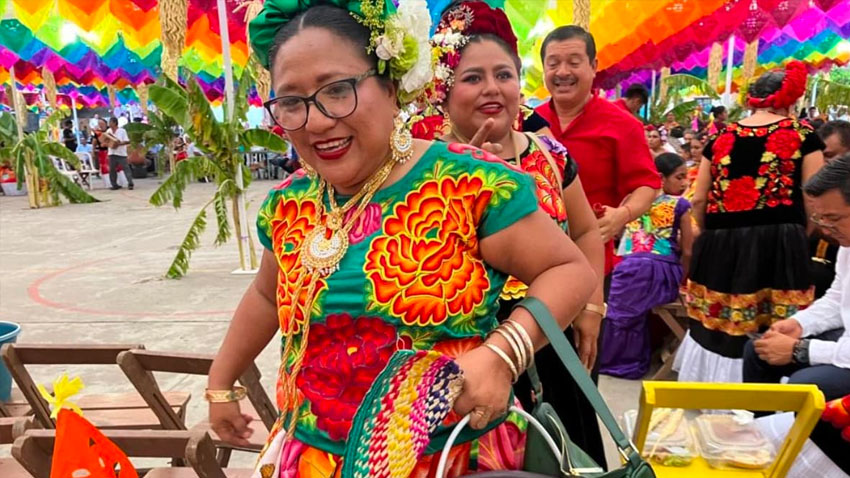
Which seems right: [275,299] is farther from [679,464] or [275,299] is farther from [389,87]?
[679,464]

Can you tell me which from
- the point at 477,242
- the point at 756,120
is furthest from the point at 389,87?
the point at 756,120

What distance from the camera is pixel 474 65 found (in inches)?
73.5

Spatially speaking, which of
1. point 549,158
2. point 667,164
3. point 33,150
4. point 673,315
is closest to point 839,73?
point 667,164

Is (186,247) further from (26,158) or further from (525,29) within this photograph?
(525,29)

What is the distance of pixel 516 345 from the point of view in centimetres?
105

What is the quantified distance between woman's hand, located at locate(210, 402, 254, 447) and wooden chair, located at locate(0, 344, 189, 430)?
95 centimetres

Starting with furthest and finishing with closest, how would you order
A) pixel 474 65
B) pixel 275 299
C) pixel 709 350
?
pixel 709 350 < pixel 474 65 < pixel 275 299

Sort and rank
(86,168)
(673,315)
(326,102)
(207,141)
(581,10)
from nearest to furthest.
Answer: (326,102) → (673,315) → (207,141) → (581,10) → (86,168)

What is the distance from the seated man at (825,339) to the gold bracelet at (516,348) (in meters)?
1.58

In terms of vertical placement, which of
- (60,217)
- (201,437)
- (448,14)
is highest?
(448,14)

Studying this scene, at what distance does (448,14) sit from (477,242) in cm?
101

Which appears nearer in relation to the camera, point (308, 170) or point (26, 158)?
point (308, 170)

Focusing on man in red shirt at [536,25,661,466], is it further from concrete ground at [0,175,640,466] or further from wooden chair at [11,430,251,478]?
wooden chair at [11,430,251,478]

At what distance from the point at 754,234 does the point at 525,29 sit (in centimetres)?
1126
